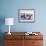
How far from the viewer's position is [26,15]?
473cm

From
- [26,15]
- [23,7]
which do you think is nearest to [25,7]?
[23,7]

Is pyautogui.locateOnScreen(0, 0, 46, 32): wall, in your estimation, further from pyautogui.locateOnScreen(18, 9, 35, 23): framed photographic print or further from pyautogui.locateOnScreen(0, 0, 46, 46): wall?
pyautogui.locateOnScreen(18, 9, 35, 23): framed photographic print

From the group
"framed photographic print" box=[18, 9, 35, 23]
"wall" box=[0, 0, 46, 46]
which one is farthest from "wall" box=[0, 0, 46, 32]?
"framed photographic print" box=[18, 9, 35, 23]

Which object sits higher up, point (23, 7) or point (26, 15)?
point (23, 7)

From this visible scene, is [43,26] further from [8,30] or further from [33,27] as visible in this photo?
[8,30]

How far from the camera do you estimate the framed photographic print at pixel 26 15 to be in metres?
4.71

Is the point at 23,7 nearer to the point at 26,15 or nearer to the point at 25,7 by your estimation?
the point at 25,7

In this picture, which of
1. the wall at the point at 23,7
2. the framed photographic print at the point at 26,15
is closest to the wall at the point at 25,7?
the wall at the point at 23,7

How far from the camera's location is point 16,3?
471cm

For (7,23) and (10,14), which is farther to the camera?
(10,14)

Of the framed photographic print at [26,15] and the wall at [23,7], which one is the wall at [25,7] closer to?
the wall at [23,7]

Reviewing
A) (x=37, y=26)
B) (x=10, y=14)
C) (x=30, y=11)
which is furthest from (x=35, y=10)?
(x=10, y=14)

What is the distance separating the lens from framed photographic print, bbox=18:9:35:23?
15.4 ft

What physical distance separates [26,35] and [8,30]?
856mm
